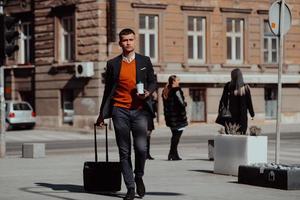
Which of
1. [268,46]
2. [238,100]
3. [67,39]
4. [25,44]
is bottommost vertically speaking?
[238,100]

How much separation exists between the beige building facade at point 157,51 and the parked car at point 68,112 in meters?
0.05

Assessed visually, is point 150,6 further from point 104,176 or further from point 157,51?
point 104,176

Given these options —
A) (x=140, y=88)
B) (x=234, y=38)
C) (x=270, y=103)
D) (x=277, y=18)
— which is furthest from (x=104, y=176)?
(x=270, y=103)

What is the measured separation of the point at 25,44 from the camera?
4231cm

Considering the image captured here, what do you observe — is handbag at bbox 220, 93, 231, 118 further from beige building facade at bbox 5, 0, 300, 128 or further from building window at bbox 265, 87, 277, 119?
building window at bbox 265, 87, 277, 119

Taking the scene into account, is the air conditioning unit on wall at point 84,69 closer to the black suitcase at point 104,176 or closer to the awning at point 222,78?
the awning at point 222,78

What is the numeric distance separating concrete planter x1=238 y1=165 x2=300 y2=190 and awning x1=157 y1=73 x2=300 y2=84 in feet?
81.5

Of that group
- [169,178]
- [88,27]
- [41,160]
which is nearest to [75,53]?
[88,27]

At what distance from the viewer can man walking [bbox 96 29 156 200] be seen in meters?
10.6

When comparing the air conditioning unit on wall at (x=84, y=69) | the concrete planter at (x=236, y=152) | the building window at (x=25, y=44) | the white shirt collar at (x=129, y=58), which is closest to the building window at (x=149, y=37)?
the air conditioning unit on wall at (x=84, y=69)

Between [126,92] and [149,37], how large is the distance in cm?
2747

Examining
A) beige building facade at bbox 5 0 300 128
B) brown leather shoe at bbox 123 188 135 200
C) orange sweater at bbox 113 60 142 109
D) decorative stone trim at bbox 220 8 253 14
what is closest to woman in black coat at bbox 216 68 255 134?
orange sweater at bbox 113 60 142 109

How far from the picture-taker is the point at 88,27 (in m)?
37.3

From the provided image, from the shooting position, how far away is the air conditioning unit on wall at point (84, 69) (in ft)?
121
